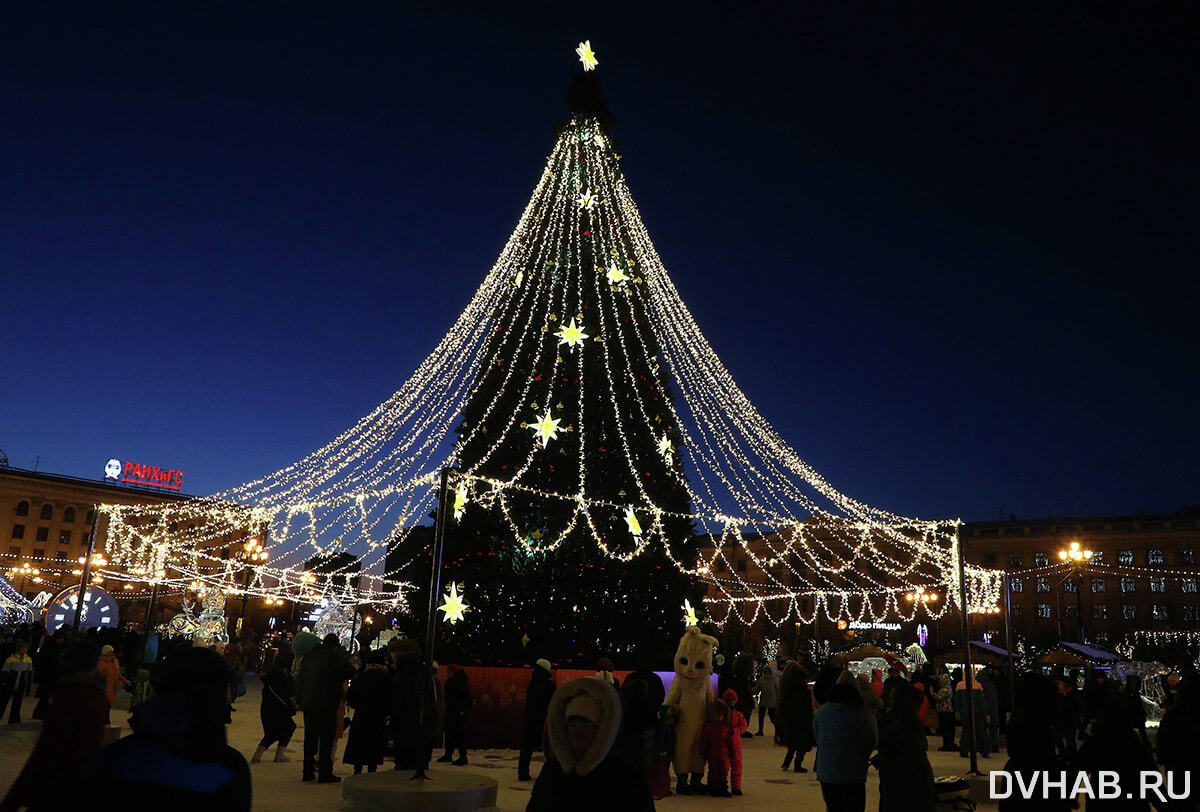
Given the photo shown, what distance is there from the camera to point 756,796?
30.3 feet

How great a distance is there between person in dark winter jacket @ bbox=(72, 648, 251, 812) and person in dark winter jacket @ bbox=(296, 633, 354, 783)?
7088 millimetres

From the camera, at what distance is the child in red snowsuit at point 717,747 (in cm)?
913

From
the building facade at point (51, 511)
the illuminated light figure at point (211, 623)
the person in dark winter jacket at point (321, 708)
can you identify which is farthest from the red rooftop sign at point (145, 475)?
the person in dark winter jacket at point (321, 708)

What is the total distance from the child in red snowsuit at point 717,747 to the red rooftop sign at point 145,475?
7260 centimetres

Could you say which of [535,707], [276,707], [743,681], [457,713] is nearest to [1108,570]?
[743,681]

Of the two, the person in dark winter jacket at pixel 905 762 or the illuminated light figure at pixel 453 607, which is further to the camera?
the illuminated light figure at pixel 453 607

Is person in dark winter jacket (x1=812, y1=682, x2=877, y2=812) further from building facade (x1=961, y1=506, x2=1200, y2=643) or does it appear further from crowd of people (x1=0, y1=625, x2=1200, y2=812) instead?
building facade (x1=961, y1=506, x2=1200, y2=643)

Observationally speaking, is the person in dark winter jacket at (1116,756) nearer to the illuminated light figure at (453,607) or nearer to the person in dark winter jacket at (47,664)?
the illuminated light figure at (453,607)

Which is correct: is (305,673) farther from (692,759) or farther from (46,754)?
(46,754)

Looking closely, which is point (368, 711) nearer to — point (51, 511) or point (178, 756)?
point (178, 756)

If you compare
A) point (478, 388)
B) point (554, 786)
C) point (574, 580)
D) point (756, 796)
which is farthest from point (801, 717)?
point (554, 786)

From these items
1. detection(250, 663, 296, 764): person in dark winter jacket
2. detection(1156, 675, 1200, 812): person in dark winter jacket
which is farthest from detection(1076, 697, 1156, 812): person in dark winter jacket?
detection(250, 663, 296, 764): person in dark winter jacket

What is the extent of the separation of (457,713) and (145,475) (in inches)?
2775

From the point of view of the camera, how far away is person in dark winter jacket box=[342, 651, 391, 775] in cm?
892
